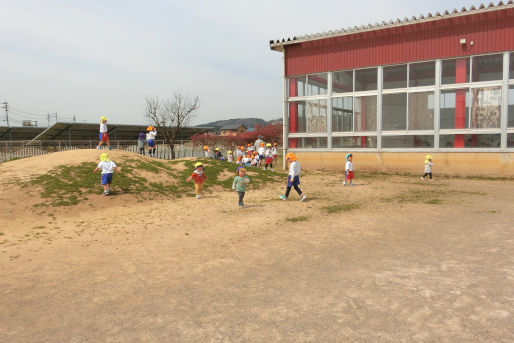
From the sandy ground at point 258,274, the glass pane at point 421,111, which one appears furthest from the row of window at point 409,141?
the sandy ground at point 258,274

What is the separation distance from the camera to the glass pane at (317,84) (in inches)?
831

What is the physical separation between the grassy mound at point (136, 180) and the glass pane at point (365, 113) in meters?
6.02

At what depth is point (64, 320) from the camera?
3852 millimetres

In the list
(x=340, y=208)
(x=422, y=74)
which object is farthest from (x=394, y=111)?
(x=340, y=208)

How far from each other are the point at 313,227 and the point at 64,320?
213 inches

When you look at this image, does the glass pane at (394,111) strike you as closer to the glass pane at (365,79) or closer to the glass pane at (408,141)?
the glass pane at (408,141)

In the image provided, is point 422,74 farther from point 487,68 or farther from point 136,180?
point 136,180

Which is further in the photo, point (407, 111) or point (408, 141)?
point (408, 141)

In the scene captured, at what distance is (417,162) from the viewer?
18.5 meters

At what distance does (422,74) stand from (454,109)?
243 cm

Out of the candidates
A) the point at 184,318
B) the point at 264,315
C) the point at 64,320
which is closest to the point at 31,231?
the point at 64,320

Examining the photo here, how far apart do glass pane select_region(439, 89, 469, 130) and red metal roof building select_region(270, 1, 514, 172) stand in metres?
0.04

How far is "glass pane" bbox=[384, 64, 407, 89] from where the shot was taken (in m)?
19.0

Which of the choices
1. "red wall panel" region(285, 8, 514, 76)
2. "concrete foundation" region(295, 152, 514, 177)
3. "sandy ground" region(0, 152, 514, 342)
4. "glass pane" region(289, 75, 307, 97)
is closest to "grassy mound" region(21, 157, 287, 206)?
"sandy ground" region(0, 152, 514, 342)
